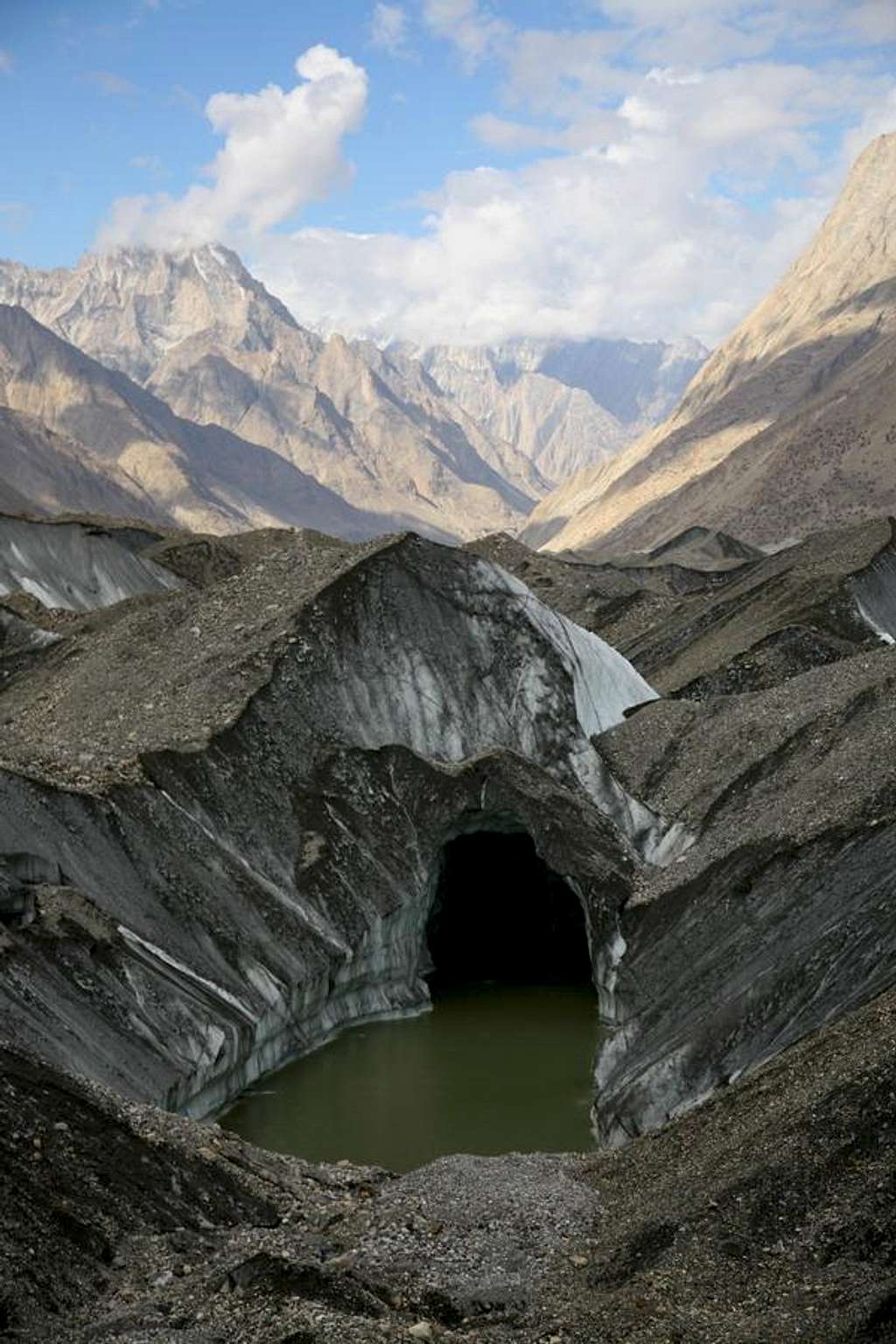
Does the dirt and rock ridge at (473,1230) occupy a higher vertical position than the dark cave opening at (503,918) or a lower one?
lower

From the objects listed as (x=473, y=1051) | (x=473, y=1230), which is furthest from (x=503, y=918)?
(x=473, y=1230)

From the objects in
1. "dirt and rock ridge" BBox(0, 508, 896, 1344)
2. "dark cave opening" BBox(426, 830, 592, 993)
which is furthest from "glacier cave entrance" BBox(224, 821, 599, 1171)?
"dirt and rock ridge" BBox(0, 508, 896, 1344)

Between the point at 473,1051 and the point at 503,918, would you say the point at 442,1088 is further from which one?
the point at 503,918

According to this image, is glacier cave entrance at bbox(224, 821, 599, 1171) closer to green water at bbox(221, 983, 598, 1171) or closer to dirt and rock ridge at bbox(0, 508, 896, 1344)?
green water at bbox(221, 983, 598, 1171)

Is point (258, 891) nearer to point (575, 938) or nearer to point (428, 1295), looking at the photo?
point (575, 938)

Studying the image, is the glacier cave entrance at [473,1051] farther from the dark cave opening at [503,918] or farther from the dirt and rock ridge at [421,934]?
the dirt and rock ridge at [421,934]

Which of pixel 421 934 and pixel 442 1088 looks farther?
pixel 421 934

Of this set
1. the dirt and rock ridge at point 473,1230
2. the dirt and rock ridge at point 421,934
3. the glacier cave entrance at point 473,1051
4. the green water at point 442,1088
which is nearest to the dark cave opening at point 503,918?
the glacier cave entrance at point 473,1051
